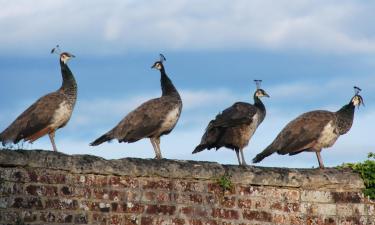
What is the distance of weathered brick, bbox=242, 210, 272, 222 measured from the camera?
1317 cm

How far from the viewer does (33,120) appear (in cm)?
1343

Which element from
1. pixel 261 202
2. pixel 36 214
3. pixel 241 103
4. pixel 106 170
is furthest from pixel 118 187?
pixel 241 103

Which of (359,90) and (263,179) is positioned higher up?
(359,90)

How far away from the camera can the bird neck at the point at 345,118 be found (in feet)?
49.3

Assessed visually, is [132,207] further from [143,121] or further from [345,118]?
[345,118]

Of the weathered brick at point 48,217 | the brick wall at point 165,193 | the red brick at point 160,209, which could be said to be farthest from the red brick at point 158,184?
the weathered brick at point 48,217

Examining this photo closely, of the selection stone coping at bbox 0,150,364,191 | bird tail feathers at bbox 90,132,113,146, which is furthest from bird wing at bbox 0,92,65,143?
stone coping at bbox 0,150,364,191

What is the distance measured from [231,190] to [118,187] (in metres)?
1.74

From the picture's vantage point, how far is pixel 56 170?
11859mm

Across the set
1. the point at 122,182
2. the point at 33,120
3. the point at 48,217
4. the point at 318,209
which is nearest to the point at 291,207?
the point at 318,209

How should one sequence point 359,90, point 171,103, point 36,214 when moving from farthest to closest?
point 359,90 → point 171,103 → point 36,214

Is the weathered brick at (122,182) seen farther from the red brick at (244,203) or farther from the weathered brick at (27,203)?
the red brick at (244,203)

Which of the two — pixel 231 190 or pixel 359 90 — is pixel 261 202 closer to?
pixel 231 190

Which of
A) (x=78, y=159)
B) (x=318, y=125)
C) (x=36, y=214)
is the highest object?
(x=318, y=125)
